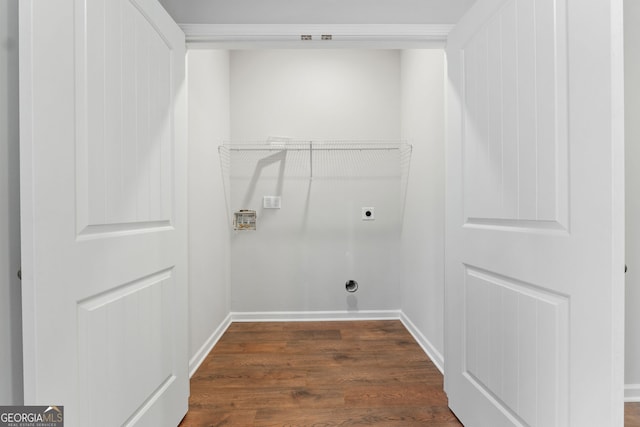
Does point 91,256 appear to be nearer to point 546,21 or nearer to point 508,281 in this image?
point 508,281

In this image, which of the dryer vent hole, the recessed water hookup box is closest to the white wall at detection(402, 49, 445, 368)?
the dryer vent hole

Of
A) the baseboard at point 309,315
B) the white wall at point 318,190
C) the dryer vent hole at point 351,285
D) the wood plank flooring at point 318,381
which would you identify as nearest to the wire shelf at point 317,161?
the white wall at point 318,190

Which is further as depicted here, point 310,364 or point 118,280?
point 310,364

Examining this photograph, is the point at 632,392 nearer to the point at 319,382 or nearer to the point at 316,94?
the point at 319,382

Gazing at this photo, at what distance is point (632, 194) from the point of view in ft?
5.37

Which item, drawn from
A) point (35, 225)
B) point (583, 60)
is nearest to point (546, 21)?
point (583, 60)

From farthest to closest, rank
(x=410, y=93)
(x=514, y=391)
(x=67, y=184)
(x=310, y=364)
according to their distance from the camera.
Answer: (x=410, y=93), (x=310, y=364), (x=514, y=391), (x=67, y=184)

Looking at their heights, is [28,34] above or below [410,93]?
below

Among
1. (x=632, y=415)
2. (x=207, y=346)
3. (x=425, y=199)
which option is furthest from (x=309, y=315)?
(x=632, y=415)

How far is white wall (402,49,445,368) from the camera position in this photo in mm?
2143

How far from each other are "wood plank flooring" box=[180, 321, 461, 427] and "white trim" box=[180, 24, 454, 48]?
1899 millimetres

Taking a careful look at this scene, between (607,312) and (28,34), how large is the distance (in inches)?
61.4

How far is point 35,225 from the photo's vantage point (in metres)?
0.77

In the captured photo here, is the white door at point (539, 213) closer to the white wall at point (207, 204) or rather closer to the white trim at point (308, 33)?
the white trim at point (308, 33)
